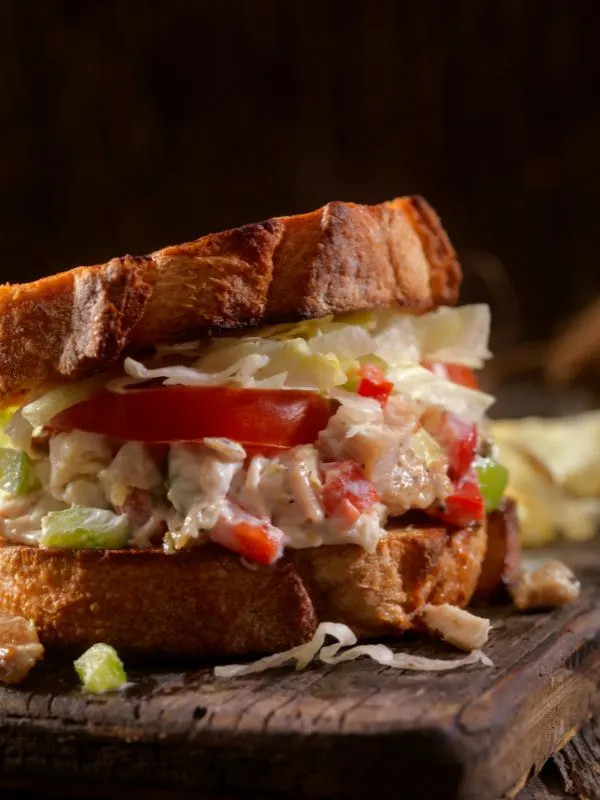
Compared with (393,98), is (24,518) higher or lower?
lower

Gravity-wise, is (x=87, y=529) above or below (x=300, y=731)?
above

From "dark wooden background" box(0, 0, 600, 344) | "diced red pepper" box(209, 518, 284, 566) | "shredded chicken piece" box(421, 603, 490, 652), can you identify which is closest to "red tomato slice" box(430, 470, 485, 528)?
"shredded chicken piece" box(421, 603, 490, 652)

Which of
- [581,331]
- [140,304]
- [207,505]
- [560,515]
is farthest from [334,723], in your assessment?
→ [581,331]

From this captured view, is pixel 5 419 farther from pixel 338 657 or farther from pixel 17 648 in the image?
pixel 338 657

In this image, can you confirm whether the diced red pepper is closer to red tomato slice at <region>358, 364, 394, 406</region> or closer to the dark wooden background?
red tomato slice at <region>358, 364, 394, 406</region>

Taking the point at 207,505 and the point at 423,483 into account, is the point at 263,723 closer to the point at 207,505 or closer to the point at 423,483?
the point at 207,505

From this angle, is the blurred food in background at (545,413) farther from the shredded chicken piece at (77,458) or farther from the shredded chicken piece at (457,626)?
the shredded chicken piece at (77,458)

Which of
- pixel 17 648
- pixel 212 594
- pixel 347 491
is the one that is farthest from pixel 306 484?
pixel 17 648
